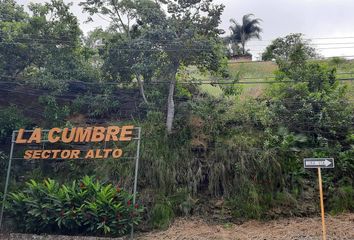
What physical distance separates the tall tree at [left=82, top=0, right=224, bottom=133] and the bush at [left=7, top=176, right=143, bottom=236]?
11.5ft

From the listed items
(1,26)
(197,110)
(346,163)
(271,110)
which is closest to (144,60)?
(197,110)

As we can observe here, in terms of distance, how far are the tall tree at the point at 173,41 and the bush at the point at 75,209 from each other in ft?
11.5

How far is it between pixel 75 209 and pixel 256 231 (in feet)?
16.4

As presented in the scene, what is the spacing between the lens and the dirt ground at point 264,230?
1046 cm

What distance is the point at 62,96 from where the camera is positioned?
53.6 ft

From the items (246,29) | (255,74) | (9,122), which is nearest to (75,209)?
(9,122)

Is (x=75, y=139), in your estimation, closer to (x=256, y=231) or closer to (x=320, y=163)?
(x=256, y=231)

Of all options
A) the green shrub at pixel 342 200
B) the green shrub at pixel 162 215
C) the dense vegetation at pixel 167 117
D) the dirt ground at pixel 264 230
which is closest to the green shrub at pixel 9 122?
the dense vegetation at pixel 167 117

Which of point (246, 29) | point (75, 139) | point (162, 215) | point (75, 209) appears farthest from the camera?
point (246, 29)

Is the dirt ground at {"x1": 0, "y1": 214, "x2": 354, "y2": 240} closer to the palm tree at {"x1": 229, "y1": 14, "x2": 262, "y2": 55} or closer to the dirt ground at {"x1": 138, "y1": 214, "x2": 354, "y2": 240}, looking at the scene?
the dirt ground at {"x1": 138, "y1": 214, "x2": 354, "y2": 240}

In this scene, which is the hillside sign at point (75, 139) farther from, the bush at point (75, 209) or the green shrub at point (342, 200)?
the green shrub at point (342, 200)

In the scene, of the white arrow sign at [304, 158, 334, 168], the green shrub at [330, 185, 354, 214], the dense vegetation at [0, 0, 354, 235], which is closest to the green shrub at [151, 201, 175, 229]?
the dense vegetation at [0, 0, 354, 235]

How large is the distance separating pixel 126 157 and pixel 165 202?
1945mm

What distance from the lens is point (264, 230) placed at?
36.6ft
